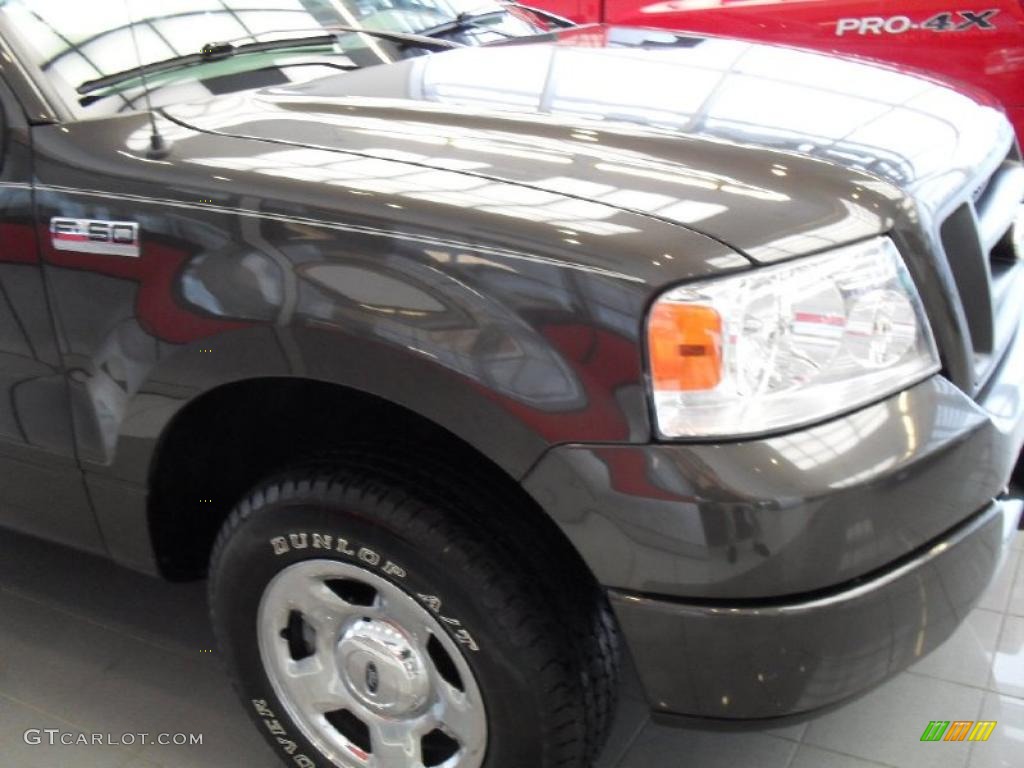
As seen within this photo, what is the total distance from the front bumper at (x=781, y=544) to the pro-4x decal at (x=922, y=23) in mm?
2784

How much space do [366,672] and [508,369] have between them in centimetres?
66

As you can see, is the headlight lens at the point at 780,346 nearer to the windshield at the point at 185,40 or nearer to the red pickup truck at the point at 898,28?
the windshield at the point at 185,40

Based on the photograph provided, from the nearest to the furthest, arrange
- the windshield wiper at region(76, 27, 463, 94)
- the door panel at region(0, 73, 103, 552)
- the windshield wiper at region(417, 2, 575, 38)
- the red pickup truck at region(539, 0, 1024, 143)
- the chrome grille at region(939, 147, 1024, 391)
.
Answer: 1. the chrome grille at region(939, 147, 1024, 391)
2. the door panel at region(0, 73, 103, 552)
3. the windshield wiper at region(76, 27, 463, 94)
4. the windshield wiper at region(417, 2, 575, 38)
5. the red pickup truck at region(539, 0, 1024, 143)

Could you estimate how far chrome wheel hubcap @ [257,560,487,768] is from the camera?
69.6 inches

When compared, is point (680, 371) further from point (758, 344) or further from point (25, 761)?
point (25, 761)

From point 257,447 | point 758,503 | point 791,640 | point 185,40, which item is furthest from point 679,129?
point 185,40

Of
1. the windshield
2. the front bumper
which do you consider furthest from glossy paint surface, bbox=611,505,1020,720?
the windshield

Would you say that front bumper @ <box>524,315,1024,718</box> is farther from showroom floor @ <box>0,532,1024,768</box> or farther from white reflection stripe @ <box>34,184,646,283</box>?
showroom floor @ <box>0,532,1024,768</box>

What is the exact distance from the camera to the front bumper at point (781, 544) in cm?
143

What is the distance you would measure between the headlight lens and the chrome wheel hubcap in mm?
558

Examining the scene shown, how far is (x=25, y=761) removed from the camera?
87.2 inches

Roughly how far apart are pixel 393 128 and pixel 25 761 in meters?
1.43

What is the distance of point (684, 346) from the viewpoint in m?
1.46

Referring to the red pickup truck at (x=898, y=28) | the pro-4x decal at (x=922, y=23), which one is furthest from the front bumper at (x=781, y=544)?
the pro-4x decal at (x=922, y=23)
